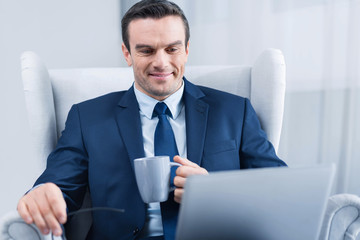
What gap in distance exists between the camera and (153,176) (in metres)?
0.87

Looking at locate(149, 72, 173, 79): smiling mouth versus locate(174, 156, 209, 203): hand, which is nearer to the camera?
locate(174, 156, 209, 203): hand

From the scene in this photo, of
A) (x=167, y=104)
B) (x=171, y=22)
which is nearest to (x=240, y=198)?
(x=167, y=104)

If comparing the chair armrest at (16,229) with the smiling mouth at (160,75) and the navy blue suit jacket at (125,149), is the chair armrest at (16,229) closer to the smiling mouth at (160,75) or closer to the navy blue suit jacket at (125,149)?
the navy blue suit jacket at (125,149)

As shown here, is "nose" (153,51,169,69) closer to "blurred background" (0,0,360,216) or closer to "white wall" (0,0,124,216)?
"blurred background" (0,0,360,216)

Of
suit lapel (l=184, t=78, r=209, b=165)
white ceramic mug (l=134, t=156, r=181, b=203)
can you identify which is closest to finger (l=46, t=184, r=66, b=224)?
white ceramic mug (l=134, t=156, r=181, b=203)

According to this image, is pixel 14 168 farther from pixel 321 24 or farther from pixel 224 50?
pixel 321 24

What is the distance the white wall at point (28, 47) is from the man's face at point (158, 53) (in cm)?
78

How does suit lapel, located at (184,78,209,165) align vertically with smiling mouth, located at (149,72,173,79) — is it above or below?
below

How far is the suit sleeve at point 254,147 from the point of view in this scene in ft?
3.87

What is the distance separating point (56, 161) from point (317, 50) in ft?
4.25

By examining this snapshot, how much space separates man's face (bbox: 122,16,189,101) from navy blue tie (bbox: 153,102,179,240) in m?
0.08

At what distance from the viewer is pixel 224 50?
195 cm

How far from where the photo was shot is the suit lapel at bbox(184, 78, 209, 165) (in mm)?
1193

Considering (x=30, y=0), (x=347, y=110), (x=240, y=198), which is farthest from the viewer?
(x=30, y=0)
